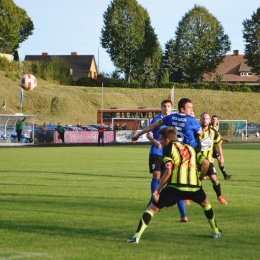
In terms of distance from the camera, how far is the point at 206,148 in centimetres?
1422

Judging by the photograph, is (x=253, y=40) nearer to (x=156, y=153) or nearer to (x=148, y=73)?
(x=148, y=73)

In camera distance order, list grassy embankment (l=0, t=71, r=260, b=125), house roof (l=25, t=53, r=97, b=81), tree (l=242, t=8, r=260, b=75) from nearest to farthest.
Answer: grassy embankment (l=0, t=71, r=260, b=125), tree (l=242, t=8, r=260, b=75), house roof (l=25, t=53, r=97, b=81)

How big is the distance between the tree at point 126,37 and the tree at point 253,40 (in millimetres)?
16352

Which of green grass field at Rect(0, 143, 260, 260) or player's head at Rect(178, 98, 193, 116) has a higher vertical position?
player's head at Rect(178, 98, 193, 116)

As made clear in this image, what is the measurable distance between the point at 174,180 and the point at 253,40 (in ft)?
322

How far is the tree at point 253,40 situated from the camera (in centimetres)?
10344

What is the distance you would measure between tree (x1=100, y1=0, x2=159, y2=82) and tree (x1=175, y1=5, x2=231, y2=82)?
5932 millimetres

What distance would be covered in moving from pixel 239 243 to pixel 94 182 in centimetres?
954

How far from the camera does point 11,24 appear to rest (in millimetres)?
109438

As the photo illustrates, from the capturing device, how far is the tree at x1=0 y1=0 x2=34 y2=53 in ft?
354

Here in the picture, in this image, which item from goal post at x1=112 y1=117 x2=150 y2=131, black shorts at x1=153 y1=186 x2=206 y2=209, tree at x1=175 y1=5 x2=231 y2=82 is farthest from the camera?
tree at x1=175 y1=5 x2=231 y2=82

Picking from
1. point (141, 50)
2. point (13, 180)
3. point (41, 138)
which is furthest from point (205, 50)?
point (13, 180)

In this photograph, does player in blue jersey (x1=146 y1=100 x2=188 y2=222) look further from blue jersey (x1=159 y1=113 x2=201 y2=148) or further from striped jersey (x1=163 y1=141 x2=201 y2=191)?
striped jersey (x1=163 y1=141 x2=201 y2=191)

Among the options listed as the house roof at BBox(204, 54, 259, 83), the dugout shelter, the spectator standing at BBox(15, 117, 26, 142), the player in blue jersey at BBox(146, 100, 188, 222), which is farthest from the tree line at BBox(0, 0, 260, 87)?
the player in blue jersey at BBox(146, 100, 188, 222)
